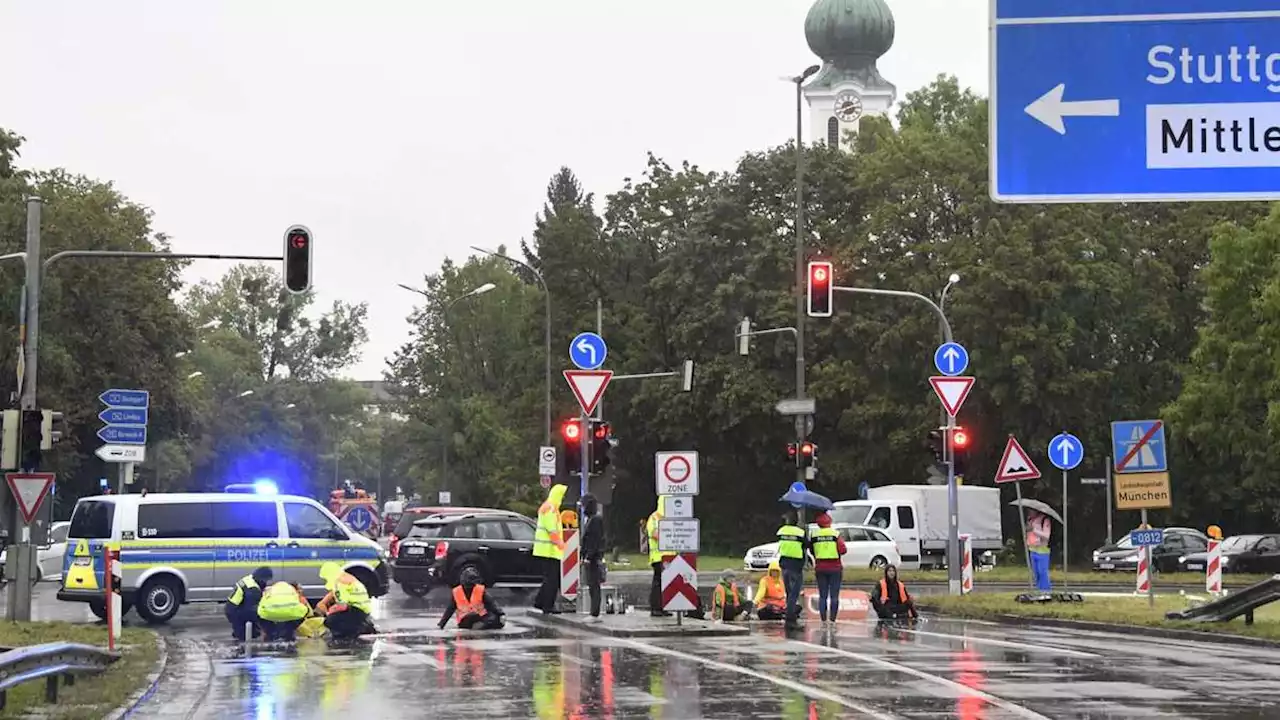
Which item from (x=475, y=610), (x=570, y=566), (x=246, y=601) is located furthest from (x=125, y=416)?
(x=570, y=566)

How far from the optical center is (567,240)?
66875 millimetres

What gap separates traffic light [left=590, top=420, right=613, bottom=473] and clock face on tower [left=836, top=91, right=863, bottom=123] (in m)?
72.6

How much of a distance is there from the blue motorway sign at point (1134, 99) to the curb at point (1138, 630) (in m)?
12.7

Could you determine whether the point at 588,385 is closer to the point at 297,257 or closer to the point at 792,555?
the point at 792,555

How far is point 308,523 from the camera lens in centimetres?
2728

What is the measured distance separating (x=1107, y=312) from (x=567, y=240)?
69.0ft

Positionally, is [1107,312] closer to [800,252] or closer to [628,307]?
[800,252]

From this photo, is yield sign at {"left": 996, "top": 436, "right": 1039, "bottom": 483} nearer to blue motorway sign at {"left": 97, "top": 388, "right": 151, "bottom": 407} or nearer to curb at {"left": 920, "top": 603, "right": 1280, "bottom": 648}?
curb at {"left": 920, "top": 603, "right": 1280, "bottom": 648}

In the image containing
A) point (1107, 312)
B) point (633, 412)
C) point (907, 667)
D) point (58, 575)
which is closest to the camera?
point (907, 667)

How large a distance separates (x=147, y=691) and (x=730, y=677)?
17.0 feet

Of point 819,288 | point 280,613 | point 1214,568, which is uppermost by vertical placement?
point 819,288

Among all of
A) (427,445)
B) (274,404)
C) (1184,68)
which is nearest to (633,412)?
(427,445)

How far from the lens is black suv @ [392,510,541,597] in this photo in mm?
31000

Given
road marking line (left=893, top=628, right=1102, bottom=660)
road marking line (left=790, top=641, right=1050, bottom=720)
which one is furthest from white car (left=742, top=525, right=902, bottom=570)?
road marking line (left=790, top=641, right=1050, bottom=720)
